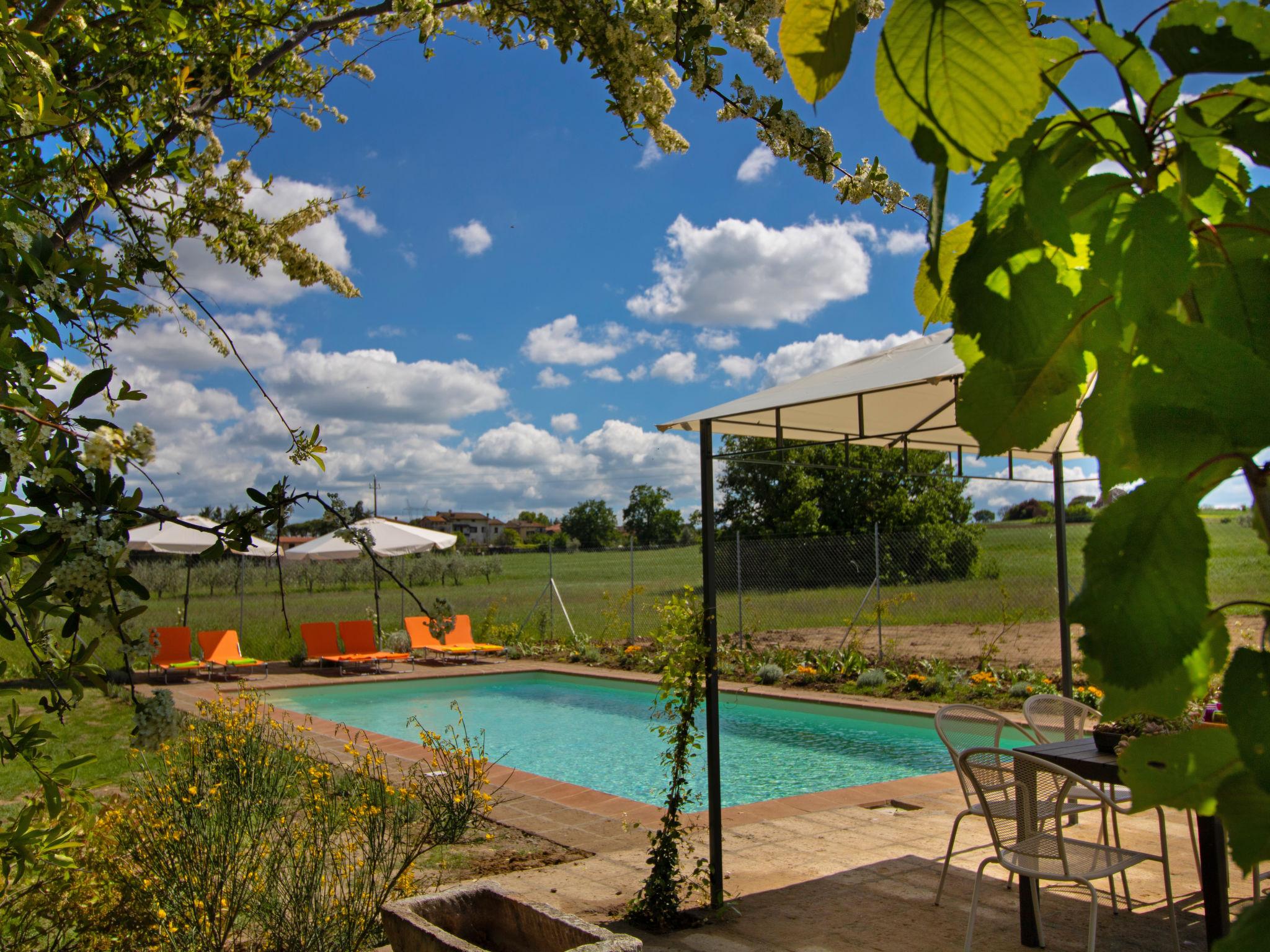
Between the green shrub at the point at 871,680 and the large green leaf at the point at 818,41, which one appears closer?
the large green leaf at the point at 818,41

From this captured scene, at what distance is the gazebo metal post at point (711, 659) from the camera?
4.18 metres

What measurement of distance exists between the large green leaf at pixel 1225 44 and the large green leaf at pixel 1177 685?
19 cm

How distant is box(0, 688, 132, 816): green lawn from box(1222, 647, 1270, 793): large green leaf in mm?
5250

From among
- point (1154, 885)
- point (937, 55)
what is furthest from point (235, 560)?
point (937, 55)

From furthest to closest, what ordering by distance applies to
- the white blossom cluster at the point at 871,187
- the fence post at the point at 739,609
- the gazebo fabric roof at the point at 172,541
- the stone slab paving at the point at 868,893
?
the gazebo fabric roof at the point at 172,541, the fence post at the point at 739,609, the stone slab paving at the point at 868,893, the white blossom cluster at the point at 871,187

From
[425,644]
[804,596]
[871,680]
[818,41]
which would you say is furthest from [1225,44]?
[425,644]

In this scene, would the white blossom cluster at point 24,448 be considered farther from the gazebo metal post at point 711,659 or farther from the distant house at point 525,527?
the distant house at point 525,527

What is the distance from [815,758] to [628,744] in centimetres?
212

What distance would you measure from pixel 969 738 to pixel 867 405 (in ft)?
14.4

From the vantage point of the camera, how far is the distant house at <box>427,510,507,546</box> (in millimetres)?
61625

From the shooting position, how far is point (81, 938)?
3061mm

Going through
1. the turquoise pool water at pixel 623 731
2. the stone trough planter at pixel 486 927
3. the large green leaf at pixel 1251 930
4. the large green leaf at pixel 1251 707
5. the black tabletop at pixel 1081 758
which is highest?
the large green leaf at pixel 1251 707

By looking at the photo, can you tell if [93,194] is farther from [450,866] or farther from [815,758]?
[815,758]

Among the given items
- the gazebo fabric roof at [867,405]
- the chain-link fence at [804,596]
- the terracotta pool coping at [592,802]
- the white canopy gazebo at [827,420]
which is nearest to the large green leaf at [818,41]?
the white canopy gazebo at [827,420]
